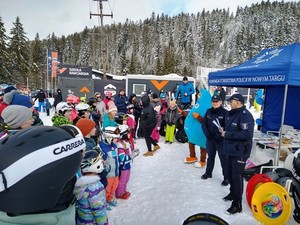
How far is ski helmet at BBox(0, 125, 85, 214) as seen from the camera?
801 millimetres

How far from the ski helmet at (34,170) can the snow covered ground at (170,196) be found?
101 inches

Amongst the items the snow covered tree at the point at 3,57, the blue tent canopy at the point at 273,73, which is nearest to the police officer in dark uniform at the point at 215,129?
the blue tent canopy at the point at 273,73

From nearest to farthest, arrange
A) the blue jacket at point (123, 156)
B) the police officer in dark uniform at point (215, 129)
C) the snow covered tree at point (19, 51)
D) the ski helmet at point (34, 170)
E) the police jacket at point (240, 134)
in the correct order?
the ski helmet at point (34, 170) < the police jacket at point (240, 134) < the blue jacket at point (123, 156) < the police officer in dark uniform at point (215, 129) < the snow covered tree at point (19, 51)

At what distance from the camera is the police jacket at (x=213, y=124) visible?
427 cm

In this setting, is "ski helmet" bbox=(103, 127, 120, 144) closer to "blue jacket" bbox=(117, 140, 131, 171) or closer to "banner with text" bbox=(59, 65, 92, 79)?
"blue jacket" bbox=(117, 140, 131, 171)

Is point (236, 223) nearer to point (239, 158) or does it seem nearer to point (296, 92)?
point (239, 158)

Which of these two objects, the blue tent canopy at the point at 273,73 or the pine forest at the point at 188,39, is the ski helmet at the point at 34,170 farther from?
the pine forest at the point at 188,39

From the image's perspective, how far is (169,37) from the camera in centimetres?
9925

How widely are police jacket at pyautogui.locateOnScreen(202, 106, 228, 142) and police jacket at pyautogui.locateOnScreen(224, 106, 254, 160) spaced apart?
831mm

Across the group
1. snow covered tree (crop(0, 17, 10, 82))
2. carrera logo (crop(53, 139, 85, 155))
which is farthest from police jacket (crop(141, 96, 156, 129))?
snow covered tree (crop(0, 17, 10, 82))

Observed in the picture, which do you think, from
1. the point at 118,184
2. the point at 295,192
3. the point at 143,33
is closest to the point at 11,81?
the point at 118,184

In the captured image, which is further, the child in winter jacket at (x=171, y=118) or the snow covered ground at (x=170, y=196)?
the child in winter jacket at (x=171, y=118)

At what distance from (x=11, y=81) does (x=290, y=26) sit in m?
90.1

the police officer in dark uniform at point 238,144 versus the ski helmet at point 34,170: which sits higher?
the ski helmet at point 34,170
